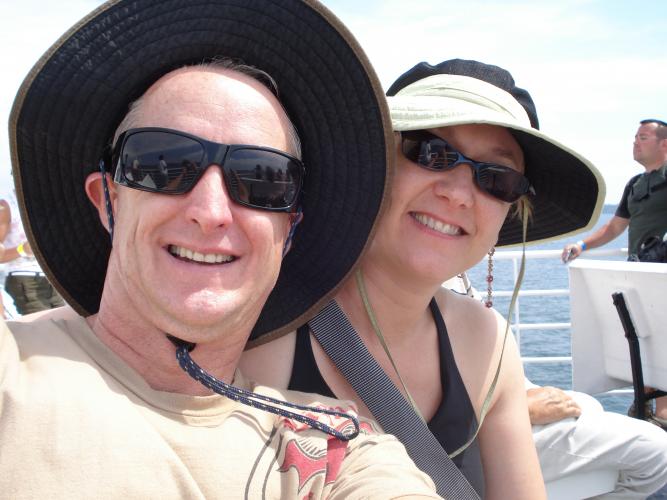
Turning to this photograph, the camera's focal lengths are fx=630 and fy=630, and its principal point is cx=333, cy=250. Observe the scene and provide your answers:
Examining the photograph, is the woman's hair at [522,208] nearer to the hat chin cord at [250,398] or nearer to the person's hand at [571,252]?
the hat chin cord at [250,398]

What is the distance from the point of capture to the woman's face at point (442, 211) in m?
1.87

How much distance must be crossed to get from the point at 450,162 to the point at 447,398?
0.75 meters

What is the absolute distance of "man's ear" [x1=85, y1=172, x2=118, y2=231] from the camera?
1565 millimetres

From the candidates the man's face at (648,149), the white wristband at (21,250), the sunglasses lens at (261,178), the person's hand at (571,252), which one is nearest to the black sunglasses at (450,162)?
the sunglasses lens at (261,178)

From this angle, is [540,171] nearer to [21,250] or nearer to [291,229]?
[291,229]

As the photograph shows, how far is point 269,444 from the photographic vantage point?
1.42m

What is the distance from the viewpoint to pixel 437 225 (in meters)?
1.90

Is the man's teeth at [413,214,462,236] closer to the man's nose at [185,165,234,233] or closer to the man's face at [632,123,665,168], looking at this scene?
the man's nose at [185,165,234,233]

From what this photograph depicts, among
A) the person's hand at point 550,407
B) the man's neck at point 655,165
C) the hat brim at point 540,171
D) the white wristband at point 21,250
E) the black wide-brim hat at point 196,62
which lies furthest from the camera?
the man's neck at point 655,165

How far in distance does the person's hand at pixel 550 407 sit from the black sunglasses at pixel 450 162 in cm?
128

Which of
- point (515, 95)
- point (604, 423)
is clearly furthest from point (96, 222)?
point (604, 423)

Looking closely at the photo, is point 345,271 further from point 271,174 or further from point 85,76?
point 85,76

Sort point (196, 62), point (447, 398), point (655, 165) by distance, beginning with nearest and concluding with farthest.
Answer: point (196, 62), point (447, 398), point (655, 165)

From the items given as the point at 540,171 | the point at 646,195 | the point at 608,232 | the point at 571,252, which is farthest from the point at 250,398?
the point at 608,232
